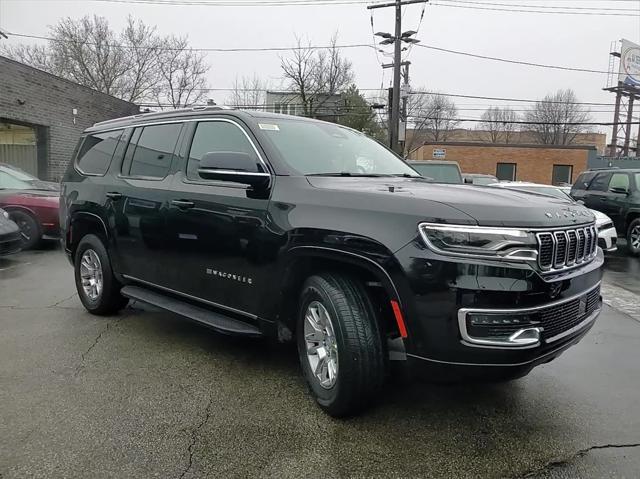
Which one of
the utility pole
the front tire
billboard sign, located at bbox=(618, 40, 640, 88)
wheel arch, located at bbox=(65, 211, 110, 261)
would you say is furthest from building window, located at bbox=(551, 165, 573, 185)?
the front tire

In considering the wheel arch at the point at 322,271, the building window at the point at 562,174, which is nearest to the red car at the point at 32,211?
the wheel arch at the point at 322,271

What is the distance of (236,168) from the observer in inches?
131

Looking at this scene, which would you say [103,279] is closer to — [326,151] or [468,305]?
[326,151]

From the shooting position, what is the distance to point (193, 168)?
4043 millimetres

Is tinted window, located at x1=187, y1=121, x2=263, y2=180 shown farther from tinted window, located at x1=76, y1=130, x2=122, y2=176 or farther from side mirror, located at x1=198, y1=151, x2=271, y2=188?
tinted window, located at x1=76, y1=130, x2=122, y2=176

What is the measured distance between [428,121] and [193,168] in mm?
58379

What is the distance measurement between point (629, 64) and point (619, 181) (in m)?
41.4

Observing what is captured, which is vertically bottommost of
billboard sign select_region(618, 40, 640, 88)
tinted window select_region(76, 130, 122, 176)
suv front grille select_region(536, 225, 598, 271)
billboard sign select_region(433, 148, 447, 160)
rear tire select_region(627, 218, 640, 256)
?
rear tire select_region(627, 218, 640, 256)

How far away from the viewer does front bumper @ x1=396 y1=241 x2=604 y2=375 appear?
248cm

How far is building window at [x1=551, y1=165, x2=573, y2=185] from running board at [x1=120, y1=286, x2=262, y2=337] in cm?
3389

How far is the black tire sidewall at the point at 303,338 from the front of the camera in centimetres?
291

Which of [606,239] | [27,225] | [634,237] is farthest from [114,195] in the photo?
[634,237]

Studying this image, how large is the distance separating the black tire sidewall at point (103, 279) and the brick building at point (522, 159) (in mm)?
31022

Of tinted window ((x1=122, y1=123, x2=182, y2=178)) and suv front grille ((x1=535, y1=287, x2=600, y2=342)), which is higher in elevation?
tinted window ((x1=122, y1=123, x2=182, y2=178))
